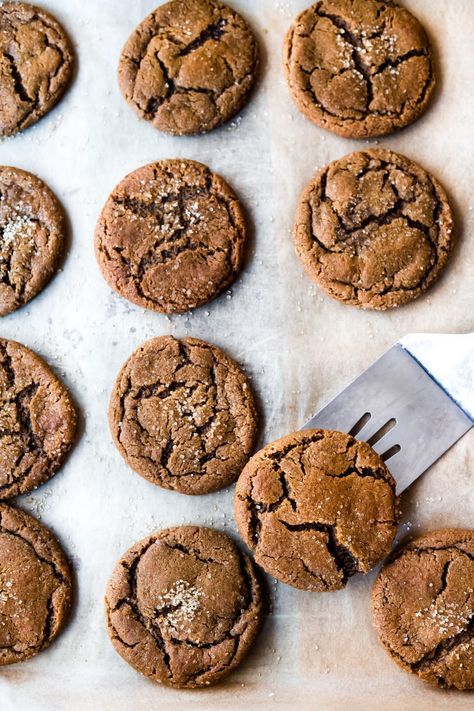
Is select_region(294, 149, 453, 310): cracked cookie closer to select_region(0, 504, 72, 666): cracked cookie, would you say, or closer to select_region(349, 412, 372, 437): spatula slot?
select_region(349, 412, 372, 437): spatula slot

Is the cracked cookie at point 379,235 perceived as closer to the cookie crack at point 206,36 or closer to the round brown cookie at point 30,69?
the cookie crack at point 206,36

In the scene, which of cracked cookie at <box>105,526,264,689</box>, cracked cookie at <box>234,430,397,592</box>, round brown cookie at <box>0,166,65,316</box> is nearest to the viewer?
cracked cookie at <box>234,430,397,592</box>

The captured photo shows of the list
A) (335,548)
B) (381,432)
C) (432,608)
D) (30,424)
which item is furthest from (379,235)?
(30,424)

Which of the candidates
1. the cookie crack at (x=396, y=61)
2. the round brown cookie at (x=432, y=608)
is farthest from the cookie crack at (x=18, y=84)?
the round brown cookie at (x=432, y=608)

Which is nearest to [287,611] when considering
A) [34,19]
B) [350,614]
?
[350,614]

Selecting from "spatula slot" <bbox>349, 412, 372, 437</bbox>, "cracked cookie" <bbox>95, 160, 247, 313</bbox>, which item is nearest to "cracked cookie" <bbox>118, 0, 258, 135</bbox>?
"cracked cookie" <bbox>95, 160, 247, 313</bbox>

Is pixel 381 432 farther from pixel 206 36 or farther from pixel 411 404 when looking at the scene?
pixel 206 36
